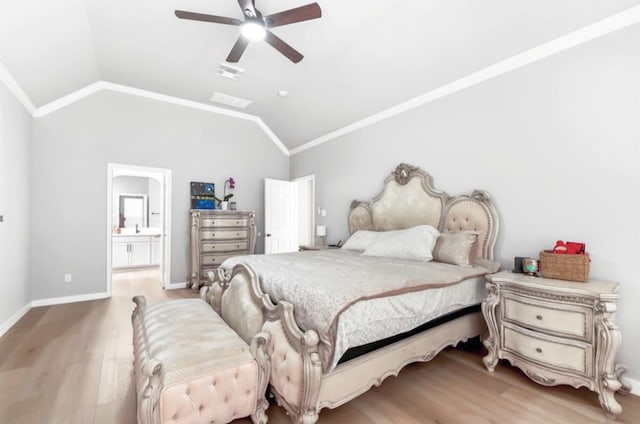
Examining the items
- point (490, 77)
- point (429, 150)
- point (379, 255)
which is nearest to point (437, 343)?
point (379, 255)

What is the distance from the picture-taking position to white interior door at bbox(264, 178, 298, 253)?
565 centimetres

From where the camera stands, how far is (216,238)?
4.83 metres

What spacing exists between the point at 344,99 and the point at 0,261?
4.36 m

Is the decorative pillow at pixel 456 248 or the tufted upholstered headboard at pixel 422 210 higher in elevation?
the tufted upholstered headboard at pixel 422 210

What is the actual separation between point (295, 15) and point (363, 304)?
2290 mm

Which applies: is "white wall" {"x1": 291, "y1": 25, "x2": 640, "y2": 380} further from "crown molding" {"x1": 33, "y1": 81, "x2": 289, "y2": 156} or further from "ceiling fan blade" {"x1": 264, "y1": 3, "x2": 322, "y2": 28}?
"crown molding" {"x1": 33, "y1": 81, "x2": 289, "y2": 156}

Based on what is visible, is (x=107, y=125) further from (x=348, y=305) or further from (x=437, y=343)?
(x=437, y=343)

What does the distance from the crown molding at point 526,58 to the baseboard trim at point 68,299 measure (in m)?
4.81

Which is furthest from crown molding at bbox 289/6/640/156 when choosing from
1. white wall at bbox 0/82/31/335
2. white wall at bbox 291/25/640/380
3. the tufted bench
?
white wall at bbox 0/82/31/335

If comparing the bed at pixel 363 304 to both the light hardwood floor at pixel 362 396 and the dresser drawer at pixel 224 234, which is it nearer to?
the light hardwood floor at pixel 362 396

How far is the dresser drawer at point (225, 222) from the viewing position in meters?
4.77

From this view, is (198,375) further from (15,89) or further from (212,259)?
(15,89)

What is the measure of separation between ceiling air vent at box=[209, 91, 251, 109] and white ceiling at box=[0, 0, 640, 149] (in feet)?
→ 0.76

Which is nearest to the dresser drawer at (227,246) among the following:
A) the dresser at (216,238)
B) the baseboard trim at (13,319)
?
the dresser at (216,238)
